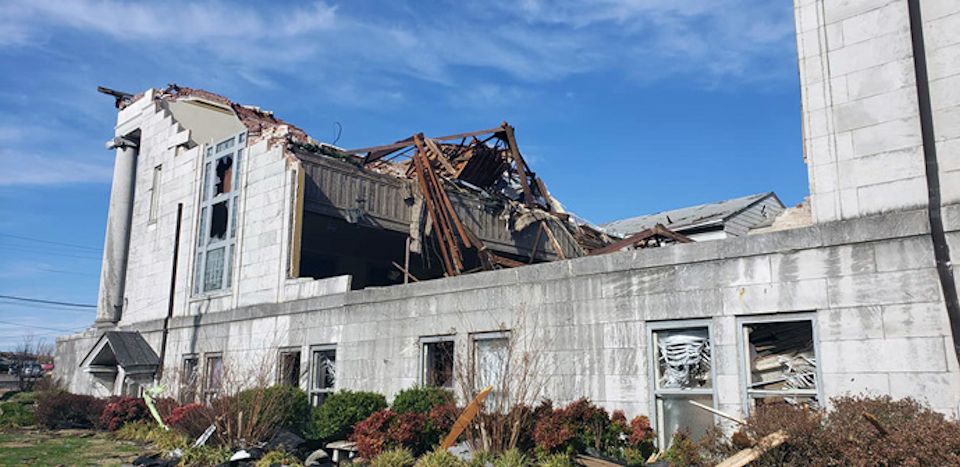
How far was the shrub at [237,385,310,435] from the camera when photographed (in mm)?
15320

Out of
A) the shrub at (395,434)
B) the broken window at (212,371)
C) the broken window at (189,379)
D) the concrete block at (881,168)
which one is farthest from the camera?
the broken window at (212,371)

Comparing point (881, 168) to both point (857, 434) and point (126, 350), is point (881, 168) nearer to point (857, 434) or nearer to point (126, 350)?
point (857, 434)

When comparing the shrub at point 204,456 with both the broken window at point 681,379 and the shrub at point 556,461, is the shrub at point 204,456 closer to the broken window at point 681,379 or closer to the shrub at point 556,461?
the shrub at point 556,461

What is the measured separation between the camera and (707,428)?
11203 millimetres

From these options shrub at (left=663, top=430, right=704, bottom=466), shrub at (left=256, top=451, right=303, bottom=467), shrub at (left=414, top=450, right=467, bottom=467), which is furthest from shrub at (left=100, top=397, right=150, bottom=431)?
shrub at (left=663, top=430, right=704, bottom=466)

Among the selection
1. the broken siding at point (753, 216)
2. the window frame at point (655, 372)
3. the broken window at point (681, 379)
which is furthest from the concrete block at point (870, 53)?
the broken siding at point (753, 216)

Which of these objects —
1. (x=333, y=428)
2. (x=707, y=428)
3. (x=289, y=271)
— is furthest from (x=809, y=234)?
(x=289, y=271)

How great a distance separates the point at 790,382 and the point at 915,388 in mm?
1646

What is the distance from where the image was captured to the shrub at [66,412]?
868 inches

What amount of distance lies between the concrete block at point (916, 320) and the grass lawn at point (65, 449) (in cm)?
1391

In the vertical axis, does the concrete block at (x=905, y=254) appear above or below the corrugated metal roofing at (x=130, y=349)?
above

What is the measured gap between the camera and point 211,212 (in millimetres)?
24844

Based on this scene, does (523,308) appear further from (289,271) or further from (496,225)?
(496,225)

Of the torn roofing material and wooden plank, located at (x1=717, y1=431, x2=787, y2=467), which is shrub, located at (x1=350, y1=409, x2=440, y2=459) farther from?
the torn roofing material
